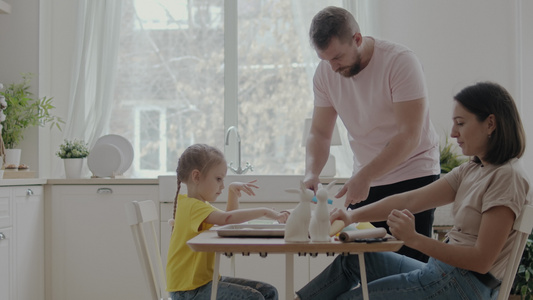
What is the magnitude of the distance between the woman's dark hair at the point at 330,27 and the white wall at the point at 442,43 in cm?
222

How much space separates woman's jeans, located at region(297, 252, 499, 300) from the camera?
1541 mm

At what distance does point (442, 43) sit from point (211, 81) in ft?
5.12

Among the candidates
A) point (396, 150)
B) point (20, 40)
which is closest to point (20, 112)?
point (20, 40)

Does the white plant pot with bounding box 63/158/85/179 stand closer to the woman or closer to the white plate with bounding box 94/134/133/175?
the white plate with bounding box 94/134/133/175

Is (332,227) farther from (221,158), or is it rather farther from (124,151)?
(124,151)

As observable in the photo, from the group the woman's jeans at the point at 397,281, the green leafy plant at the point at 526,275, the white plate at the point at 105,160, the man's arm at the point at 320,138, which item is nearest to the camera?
the woman's jeans at the point at 397,281

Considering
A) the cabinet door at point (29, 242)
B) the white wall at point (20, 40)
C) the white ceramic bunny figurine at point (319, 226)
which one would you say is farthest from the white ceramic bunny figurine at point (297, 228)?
the white wall at point (20, 40)

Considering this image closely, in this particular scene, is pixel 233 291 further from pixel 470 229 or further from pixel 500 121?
pixel 500 121

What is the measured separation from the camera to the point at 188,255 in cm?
194

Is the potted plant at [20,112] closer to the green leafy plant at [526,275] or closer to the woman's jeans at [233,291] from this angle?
the woman's jeans at [233,291]

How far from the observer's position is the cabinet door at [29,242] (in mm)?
3457

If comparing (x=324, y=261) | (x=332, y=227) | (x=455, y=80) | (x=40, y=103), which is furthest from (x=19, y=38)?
(x=332, y=227)

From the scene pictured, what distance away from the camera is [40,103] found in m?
4.10

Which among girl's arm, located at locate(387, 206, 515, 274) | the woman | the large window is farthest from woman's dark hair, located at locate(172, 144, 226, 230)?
the large window
